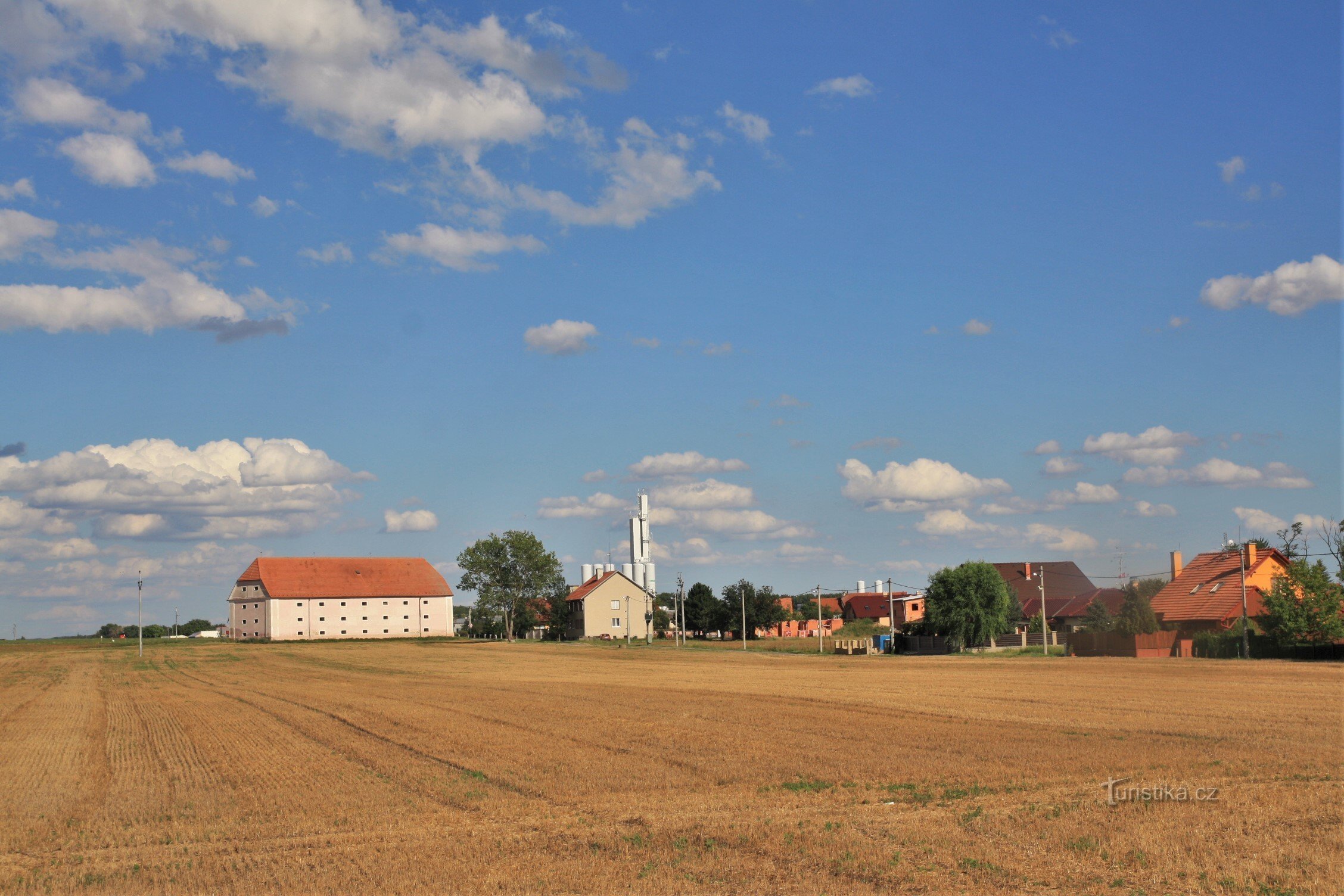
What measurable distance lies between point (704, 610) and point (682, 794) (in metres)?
130

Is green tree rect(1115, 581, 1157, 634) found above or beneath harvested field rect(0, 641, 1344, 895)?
beneath

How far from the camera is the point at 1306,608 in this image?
68.9 metres

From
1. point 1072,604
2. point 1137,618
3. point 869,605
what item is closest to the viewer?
point 1137,618

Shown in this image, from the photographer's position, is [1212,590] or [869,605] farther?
[869,605]

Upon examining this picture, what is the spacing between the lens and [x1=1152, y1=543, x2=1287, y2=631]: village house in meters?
78.1

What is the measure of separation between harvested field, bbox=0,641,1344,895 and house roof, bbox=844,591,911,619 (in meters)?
134

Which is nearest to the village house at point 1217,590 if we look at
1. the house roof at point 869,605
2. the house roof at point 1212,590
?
the house roof at point 1212,590

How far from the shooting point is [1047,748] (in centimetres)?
2367

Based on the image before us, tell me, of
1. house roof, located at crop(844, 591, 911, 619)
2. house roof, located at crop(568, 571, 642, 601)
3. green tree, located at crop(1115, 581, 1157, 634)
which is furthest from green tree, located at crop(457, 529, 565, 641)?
green tree, located at crop(1115, 581, 1157, 634)

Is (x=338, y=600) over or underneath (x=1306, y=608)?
underneath

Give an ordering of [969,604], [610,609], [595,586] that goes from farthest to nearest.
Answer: [595,586] → [610,609] → [969,604]

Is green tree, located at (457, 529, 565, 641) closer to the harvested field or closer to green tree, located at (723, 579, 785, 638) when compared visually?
green tree, located at (723, 579, 785, 638)

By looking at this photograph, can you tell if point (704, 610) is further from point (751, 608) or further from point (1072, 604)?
point (1072, 604)

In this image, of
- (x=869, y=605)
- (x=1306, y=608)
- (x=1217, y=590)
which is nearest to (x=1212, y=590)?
(x=1217, y=590)
